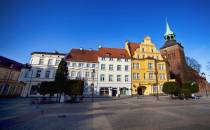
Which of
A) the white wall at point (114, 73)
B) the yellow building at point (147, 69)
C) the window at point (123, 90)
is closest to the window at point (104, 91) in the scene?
the white wall at point (114, 73)

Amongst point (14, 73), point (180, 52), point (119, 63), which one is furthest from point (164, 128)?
point (180, 52)

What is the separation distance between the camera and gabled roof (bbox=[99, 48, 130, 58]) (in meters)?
42.5

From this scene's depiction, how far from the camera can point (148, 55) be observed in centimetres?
4459

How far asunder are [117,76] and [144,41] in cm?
1564

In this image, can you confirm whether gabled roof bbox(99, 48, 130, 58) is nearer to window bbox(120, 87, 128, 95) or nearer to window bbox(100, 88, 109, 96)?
window bbox(120, 87, 128, 95)

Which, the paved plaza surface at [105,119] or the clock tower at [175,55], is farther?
the clock tower at [175,55]

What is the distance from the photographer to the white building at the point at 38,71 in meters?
36.6

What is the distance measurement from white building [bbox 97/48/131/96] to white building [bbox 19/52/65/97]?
43.8 ft

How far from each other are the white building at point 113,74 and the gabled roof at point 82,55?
238 cm

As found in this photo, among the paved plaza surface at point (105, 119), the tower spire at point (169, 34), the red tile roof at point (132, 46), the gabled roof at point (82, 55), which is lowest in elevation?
the paved plaza surface at point (105, 119)

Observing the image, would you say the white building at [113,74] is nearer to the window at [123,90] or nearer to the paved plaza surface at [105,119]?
the window at [123,90]

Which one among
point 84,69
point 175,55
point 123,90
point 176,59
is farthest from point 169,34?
point 84,69

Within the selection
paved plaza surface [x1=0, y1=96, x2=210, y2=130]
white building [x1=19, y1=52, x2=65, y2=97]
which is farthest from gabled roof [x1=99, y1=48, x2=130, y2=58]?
paved plaza surface [x1=0, y1=96, x2=210, y2=130]

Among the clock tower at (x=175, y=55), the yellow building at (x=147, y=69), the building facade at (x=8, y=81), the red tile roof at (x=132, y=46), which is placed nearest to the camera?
the building facade at (x=8, y=81)
